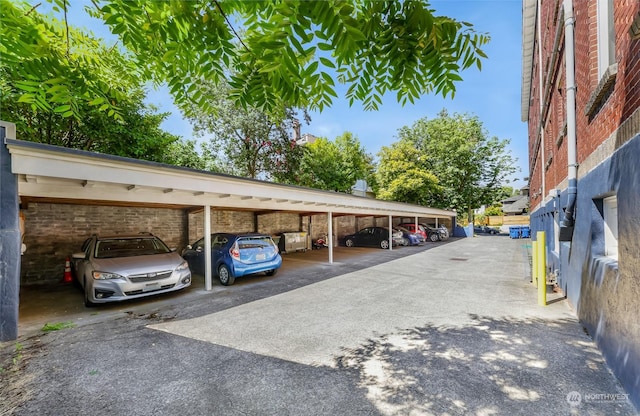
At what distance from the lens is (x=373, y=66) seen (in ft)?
6.72

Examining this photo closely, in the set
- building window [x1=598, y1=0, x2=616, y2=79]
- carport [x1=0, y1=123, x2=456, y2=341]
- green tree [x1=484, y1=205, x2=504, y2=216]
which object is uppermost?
building window [x1=598, y1=0, x2=616, y2=79]

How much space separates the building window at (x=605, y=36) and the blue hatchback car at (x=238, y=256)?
25.3ft

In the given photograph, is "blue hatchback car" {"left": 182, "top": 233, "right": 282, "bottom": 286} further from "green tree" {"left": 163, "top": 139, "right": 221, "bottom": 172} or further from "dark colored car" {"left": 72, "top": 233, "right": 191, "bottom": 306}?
"green tree" {"left": 163, "top": 139, "right": 221, "bottom": 172}

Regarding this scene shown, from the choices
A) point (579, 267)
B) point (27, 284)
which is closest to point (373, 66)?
point (579, 267)

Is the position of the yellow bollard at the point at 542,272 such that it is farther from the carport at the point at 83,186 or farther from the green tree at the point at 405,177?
the green tree at the point at 405,177

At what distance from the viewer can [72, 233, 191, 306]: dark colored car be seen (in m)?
5.39

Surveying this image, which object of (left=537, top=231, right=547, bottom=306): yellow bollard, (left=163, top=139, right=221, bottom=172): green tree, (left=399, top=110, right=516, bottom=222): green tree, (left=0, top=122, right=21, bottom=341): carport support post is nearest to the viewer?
(left=0, top=122, right=21, bottom=341): carport support post

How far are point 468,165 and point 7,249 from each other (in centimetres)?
3145

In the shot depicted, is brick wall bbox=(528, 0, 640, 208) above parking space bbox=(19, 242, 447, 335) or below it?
above

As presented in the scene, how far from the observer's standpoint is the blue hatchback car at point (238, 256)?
753cm

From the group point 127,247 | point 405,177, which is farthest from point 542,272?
point 405,177

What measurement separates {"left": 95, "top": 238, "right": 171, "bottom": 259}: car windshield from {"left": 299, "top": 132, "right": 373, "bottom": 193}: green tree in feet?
51.7

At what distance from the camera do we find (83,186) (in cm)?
527

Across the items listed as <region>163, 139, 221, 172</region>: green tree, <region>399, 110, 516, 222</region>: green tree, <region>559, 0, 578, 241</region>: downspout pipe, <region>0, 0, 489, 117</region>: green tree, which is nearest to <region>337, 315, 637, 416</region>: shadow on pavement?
<region>559, 0, 578, 241</region>: downspout pipe
